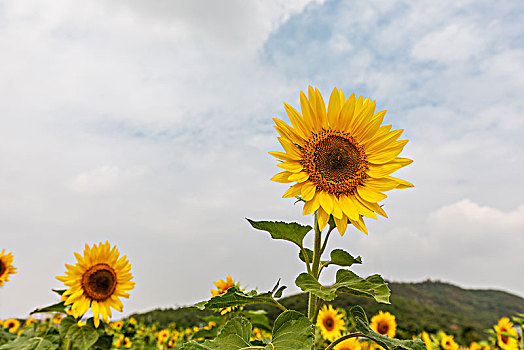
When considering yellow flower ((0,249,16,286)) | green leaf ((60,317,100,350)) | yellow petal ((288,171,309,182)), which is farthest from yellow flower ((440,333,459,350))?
yellow flower ((0,249,16,286))

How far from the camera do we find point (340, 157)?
6.98 ft

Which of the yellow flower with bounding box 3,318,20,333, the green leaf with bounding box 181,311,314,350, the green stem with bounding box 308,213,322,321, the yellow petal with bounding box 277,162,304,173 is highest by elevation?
the yellow flower with bounding box 3,318,20,333

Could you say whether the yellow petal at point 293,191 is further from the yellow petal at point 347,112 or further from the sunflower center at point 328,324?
the sunflower center at point 328,324

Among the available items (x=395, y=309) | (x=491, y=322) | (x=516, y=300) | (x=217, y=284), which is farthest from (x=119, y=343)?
(x=516, y=300)

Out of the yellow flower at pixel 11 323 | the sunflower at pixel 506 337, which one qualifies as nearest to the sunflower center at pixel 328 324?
the sunflower at pixel 506 337

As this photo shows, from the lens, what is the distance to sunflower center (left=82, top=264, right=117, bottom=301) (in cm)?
403

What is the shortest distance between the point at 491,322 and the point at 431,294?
14.2 ft

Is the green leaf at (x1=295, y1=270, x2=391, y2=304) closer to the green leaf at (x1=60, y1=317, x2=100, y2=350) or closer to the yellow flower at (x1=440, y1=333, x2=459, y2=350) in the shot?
the green leaf at (x1=60, y1=317, x2=100, y2=350)

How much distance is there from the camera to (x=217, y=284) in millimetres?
4121

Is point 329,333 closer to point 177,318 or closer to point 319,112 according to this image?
point 319,112

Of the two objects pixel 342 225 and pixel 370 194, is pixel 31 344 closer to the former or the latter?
pixel 342 225

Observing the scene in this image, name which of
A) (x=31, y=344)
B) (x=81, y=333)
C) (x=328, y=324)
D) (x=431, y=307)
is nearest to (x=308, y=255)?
(x=81, y=333)

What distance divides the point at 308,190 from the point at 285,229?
21cm

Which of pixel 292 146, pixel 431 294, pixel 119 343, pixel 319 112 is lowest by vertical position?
pixel 292 146
